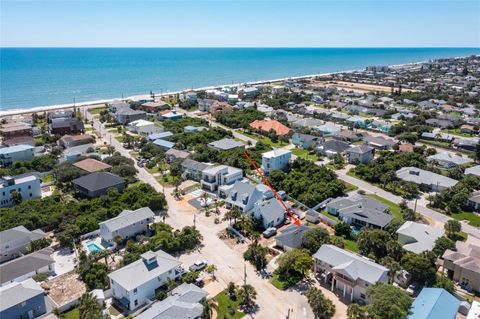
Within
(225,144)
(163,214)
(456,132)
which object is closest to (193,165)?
(225,144)

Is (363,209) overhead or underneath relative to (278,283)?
overhead

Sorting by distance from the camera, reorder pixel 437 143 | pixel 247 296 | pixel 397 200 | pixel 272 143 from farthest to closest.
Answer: pixel 272 143
pixel 437 143
pixel 397 200
pixel 247 296

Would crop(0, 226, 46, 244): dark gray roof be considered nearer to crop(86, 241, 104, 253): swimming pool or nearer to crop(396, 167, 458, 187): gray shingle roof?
crop(86, 241, 104, 253): swimming pool

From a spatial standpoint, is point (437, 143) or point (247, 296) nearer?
point (247, 296)

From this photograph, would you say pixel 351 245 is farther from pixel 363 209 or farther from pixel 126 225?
pixel 126 225

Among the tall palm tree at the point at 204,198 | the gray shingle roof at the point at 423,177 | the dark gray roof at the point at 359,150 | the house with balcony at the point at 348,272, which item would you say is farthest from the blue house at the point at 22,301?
the dark gray roof at the point at 359,150

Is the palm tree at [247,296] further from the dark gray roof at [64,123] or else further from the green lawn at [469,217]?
the dark gray roof at [64,123]

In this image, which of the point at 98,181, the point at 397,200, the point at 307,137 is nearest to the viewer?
the point at 397,200
